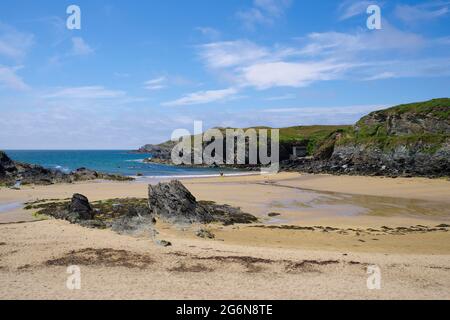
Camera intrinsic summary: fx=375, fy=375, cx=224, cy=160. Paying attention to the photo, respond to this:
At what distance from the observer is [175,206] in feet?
84.0

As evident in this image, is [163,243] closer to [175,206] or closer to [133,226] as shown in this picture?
[133,226]

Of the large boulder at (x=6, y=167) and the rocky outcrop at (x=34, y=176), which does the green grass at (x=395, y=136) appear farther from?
the large boulder at (x=6, y=167)

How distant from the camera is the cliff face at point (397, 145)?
54.9 meters

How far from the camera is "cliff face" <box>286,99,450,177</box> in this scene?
54.9 metres

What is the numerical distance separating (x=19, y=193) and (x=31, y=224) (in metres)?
21.2

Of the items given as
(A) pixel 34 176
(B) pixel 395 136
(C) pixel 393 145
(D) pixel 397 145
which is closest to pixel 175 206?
(A) pixel 34 176

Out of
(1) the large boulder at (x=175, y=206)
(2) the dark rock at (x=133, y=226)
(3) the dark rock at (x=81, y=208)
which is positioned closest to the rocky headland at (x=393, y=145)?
(1) the large boulder at (x=175, y=206)

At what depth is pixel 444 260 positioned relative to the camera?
16.3m

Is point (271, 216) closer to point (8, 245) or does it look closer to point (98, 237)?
point (98, 237)

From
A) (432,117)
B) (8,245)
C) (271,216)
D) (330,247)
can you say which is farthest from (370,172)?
(8,245)

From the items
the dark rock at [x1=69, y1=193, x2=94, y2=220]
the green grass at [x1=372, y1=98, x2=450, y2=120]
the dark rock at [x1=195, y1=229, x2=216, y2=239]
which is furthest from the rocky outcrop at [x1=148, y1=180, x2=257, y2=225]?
the green grass at [x1=372, y1=98, x2=450, y2=120]

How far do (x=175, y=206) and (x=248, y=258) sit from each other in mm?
10437

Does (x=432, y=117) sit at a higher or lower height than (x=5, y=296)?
higher

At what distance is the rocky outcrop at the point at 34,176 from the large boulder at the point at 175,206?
101 feet
